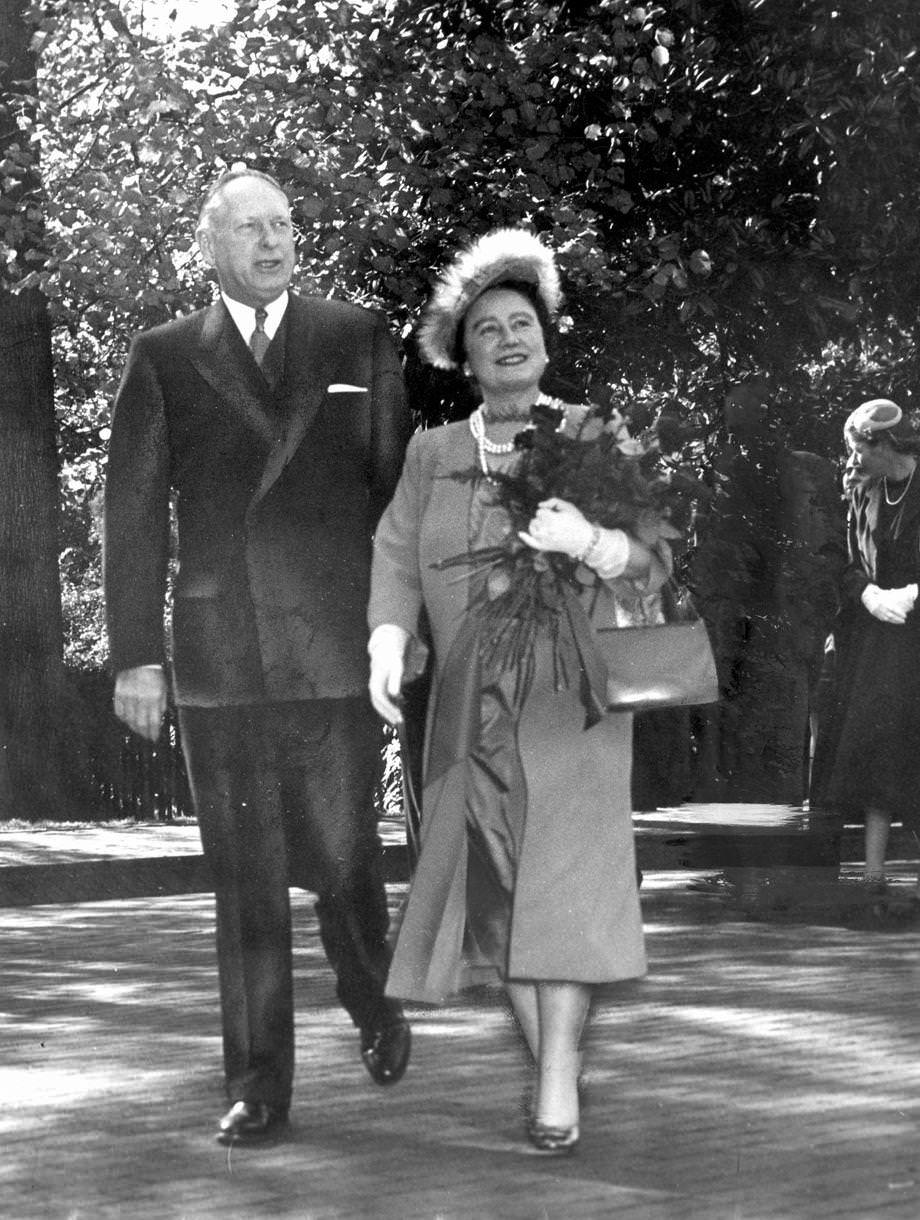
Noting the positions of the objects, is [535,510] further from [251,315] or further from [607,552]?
[251,315]

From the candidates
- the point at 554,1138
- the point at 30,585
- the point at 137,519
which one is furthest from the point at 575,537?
the point at 30,585

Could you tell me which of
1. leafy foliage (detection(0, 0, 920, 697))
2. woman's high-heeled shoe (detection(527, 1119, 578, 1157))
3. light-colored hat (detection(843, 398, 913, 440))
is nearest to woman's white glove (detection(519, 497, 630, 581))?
woman's high-heeled shoe (detection(527, 1119, 578, 1157))

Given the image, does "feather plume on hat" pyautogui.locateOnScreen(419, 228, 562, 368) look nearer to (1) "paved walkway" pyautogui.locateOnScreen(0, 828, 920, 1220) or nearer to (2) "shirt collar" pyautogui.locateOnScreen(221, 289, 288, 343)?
(2) "shirt collar" pyautogui.locateOnScreen(221, 289, 288, 343)

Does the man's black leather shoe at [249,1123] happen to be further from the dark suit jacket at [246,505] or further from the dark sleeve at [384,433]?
the dark sleeve at [384,433]

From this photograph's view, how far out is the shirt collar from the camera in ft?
19.8

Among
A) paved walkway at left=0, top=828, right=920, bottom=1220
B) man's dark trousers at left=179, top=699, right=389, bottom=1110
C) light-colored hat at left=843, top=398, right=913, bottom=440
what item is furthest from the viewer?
light-colored hat at left=843, top=398, right=913, bottom=440

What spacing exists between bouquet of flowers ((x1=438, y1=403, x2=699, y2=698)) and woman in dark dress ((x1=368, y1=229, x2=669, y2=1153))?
37mm

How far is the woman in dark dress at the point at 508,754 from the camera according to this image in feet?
18.4

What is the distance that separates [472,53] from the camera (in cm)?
1178

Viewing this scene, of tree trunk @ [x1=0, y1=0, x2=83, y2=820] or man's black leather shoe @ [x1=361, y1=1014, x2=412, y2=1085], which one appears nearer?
man's black leather shoe @ [x1=361, y1=1014, x2=412, y2=1085]

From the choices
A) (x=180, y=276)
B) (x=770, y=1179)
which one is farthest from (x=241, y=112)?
(x=770, y=1179)

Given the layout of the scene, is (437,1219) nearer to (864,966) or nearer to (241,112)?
(864,966)

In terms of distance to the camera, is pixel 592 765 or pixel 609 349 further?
pixel 609 349

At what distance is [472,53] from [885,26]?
6.25ft
